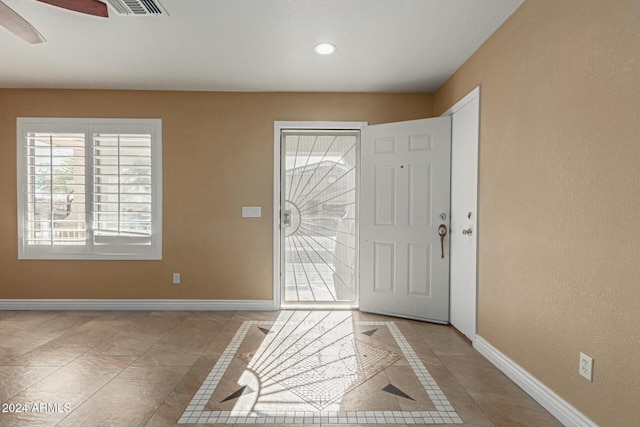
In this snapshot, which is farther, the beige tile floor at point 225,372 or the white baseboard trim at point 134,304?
the white baseboard trim at point 134,304

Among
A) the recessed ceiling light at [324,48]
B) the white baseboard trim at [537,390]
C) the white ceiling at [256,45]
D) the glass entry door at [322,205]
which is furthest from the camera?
the glass entry door at [322,205]

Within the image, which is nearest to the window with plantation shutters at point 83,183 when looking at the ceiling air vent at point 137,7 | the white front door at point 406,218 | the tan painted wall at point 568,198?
the ceiling air vent at point 137,7

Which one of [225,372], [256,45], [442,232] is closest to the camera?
[225,372]

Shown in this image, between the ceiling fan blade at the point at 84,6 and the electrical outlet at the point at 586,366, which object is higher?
the ceiling fan blade at the point at 84,6

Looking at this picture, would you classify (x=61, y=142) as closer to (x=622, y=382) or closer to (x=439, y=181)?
(x=439, y=181)

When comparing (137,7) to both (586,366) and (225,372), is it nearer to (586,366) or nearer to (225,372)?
(225,372)

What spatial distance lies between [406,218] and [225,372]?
218 cm

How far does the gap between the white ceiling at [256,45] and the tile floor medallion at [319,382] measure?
7.89 feet

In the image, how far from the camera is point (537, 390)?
2.04m

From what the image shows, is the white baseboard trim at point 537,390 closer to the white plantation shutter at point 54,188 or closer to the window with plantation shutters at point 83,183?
the window with plantation shutters at point 83,183

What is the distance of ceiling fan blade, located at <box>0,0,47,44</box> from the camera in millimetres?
1723

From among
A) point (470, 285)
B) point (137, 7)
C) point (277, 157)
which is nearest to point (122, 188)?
point (277, 157)

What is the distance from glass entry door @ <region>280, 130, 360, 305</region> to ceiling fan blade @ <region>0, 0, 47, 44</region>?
93.2 inches

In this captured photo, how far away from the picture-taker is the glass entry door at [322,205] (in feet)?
13.2
